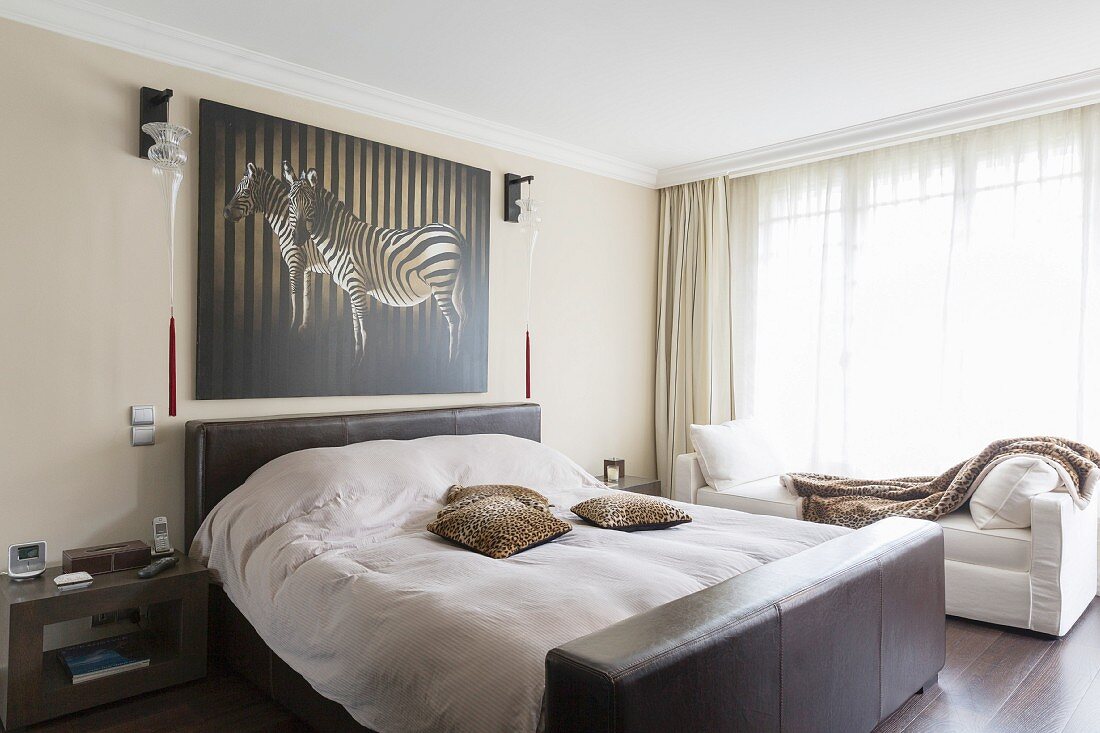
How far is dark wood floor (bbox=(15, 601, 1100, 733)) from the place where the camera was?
7.63ft

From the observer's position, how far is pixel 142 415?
114 inches

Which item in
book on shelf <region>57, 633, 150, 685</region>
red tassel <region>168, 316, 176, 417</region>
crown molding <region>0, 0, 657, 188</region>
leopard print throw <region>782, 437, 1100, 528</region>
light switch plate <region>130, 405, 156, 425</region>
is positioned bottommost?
book on shelf <region>57, 633, 150, 685</region>

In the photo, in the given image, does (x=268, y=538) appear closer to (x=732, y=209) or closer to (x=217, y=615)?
(x=217, y=615)

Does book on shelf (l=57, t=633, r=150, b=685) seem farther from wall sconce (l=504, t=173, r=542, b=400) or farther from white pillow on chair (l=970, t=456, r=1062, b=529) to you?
white pillow on chair (l=970, t=456, r=1062, b=529)

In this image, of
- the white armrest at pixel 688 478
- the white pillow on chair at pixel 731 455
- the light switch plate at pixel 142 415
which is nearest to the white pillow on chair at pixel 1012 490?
the white pillow on chair at pixel 731 455

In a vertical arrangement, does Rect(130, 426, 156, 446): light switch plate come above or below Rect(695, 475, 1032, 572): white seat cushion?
above

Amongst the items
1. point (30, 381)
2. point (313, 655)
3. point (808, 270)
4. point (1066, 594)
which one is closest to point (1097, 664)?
point (1066, 594)

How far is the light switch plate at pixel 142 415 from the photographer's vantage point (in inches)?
114

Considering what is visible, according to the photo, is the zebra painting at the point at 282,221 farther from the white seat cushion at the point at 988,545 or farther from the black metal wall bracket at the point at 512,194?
the white seat cushion at the point at 988,545

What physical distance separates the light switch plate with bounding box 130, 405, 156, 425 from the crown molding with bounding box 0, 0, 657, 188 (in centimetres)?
141

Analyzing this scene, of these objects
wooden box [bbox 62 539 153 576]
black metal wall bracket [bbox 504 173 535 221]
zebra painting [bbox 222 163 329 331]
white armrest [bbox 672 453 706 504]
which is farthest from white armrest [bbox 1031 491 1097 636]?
wooden box [bbox 62 539 153 576]

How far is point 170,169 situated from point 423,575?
1.92 m

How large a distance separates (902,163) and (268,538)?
12.7ft

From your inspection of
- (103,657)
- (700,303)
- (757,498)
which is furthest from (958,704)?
(700,303)
